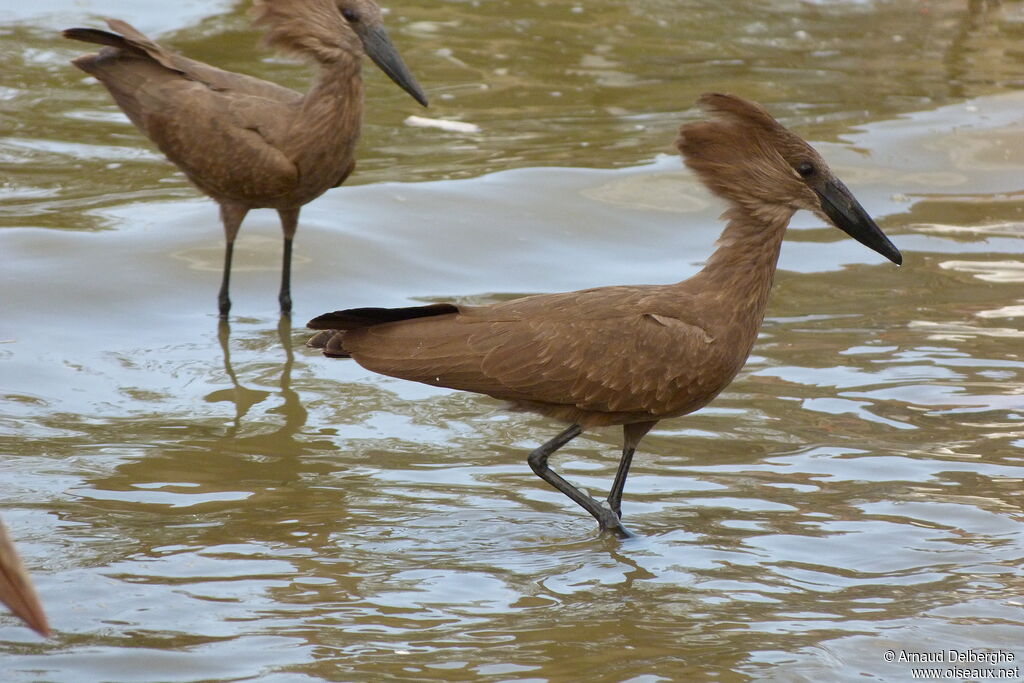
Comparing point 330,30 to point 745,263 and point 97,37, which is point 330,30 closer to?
point 97,37

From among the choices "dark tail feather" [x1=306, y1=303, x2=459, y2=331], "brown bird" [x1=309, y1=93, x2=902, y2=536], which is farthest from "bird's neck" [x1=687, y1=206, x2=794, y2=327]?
"dark tail feather" [x1=306, y1=303, x2=459, y2=331]

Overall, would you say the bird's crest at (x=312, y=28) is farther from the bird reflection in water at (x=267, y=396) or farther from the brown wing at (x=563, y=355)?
the brown wing at (x=563, y=355)

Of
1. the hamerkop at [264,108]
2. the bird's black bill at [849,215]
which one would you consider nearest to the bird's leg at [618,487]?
the bird's black bill at [849,215]

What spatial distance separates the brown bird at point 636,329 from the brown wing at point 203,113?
251cm

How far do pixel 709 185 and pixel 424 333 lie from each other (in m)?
1.34

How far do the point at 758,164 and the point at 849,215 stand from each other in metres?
0.46

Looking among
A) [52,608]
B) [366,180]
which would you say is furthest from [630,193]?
[52,608]

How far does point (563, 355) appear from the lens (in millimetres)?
5801

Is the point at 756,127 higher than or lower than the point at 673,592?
higher

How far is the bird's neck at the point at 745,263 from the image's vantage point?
5.92m

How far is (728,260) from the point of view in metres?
5.98

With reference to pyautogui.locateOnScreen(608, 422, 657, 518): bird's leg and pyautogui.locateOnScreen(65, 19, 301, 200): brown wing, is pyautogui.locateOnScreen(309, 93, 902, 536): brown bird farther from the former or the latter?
pyautogui.locateOnScreen(65, 19, 301, 200): brown wing

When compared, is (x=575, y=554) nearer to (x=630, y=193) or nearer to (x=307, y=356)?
(x=307, y=356)

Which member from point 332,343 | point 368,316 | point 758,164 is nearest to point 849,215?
point 758,164
